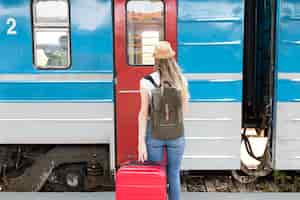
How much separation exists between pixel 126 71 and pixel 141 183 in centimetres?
202

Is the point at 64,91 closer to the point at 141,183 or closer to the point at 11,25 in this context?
the point at 11,25

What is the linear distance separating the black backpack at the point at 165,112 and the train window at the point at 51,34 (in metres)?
1.97

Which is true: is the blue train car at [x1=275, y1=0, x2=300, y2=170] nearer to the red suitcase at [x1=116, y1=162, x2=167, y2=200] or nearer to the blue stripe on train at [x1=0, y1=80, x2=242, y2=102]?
the blue stripe on train at [x1=0, y1=80, x2=242, y2=102]

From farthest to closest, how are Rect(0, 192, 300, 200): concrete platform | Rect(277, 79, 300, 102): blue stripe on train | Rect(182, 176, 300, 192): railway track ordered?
Rect(182, 176, 300, 192): railway track → Rect(277, 79, 300, 102): blue stripe on train → Rect(0, 192, 300, 200): concrete platform

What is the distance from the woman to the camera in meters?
4.42

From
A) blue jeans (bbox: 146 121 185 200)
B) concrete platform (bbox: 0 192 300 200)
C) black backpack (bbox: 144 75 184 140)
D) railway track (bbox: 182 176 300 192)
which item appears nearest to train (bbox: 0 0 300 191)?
concrete platform (bbox: 0 192 300 200)

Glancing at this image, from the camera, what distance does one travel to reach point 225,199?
5.91 m

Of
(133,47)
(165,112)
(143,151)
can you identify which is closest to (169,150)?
(143,151)

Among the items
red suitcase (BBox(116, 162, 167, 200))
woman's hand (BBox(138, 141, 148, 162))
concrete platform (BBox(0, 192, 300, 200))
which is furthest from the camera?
concrete platform (BBox(0, 192, 300, 200))

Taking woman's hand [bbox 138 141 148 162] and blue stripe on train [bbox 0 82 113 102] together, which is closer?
woman's hand [bbox 138 141 148 162]

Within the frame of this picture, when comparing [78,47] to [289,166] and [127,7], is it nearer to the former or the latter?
[127,7]

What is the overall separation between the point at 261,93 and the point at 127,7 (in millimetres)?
2157

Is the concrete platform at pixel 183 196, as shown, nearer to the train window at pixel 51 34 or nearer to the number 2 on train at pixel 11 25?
the train window at pixel 51 34

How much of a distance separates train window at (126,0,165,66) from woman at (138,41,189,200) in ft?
5.06
